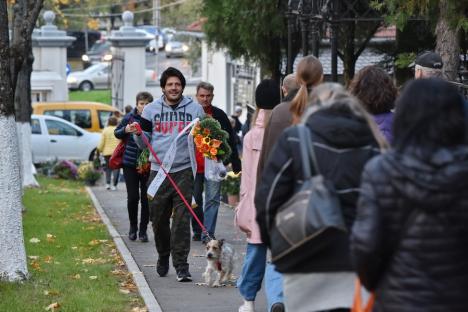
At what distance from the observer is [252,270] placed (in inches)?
330

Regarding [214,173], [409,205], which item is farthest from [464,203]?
[214,173]

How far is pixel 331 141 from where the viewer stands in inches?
205

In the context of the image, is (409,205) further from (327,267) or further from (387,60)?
(387,60)

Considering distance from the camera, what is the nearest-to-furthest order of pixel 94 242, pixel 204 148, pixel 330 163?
pixel 330 163 → pixel 204 148 → pixel 94 242

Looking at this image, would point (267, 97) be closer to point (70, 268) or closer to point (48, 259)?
point (70, 268)

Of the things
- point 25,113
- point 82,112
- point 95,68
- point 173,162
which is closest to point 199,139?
point 173,162

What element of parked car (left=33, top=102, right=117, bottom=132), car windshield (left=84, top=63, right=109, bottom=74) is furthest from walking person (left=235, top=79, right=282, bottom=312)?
car windshield (left=84, top=63, right=109, bottom=74)

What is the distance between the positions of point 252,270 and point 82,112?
25.5m

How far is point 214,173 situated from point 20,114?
1087 centimetres

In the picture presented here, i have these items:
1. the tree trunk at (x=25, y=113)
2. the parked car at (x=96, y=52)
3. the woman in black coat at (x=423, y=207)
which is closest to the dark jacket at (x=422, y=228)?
the woman in black coat at (x=423, y=207)

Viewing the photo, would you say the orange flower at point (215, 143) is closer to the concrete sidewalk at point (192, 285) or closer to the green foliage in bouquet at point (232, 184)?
the concrete sidewalk at point (192, 285)

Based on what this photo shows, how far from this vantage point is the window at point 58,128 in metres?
30.5

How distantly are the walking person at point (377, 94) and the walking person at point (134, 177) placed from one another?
6414 millimetres

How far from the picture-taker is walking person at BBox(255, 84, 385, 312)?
17.0ft
